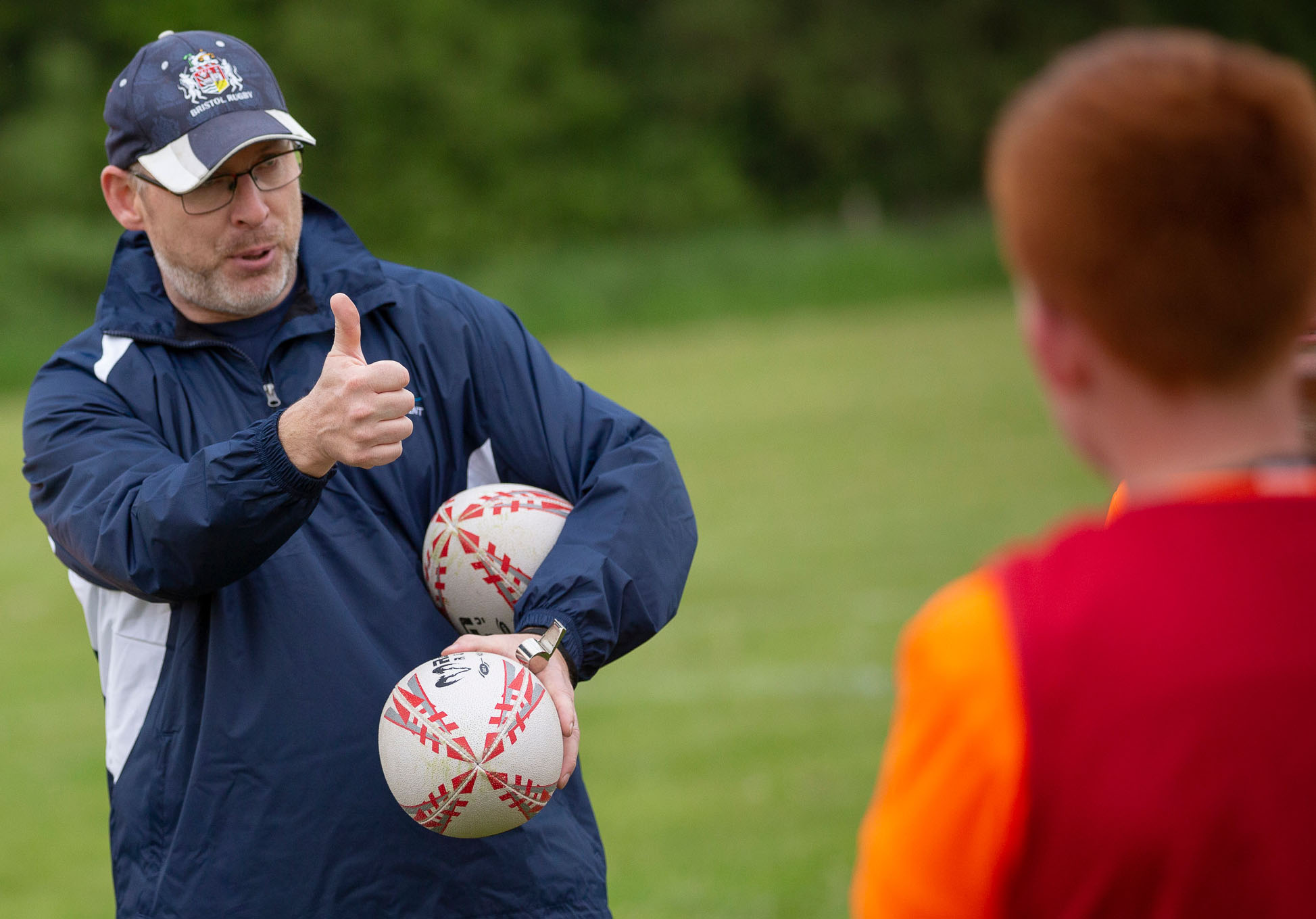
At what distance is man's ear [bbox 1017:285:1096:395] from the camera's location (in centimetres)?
150

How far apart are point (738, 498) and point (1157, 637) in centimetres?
1195

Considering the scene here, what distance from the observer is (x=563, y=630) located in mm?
2754

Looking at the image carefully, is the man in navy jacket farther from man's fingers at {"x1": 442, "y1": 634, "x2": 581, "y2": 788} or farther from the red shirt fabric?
the red shirt fabric

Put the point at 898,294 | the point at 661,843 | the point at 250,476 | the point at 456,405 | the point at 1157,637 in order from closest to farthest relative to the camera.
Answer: the point at 1157,637 < the point at 250,476 < the point at 456,405 < the point at 661,843 < the point at 898,294

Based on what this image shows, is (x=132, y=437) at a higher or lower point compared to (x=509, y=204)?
higher

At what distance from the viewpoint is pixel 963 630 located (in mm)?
1456

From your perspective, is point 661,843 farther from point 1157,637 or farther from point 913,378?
point 913,378

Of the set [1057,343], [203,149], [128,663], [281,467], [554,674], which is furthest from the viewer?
[203,149]

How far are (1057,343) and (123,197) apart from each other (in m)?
2.40

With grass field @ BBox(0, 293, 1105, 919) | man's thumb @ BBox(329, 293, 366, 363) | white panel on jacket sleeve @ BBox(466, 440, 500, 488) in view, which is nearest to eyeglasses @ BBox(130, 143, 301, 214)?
man's thumb @ BBox(329, 293, 366, 363)

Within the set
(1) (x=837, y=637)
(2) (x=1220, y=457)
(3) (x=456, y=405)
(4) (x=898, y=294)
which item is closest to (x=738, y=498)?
(1) (x=837, y=637)

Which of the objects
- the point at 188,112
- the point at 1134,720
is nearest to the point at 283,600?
the point at 188,112

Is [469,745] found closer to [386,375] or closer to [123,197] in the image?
[386,375]

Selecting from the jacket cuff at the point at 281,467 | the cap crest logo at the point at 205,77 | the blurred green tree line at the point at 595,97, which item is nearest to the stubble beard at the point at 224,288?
the cap crest logo at the point at 205,77
